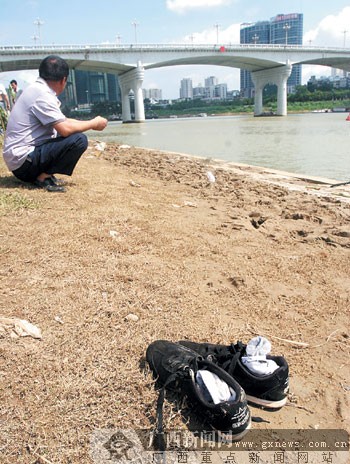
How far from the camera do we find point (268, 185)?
15.7 feet

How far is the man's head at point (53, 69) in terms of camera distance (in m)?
2.97

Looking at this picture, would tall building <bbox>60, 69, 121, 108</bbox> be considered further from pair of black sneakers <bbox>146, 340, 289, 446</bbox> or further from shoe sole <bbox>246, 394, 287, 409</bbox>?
shoe sole <bbox>246, 394, 287, 409</bbox>

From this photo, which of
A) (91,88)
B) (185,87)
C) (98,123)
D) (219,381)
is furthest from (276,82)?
(185,87)

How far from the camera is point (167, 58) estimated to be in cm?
3878

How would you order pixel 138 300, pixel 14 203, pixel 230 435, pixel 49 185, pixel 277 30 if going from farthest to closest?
1. pixel 277 30
2. pixel 49 185
3. pixel 14 203
4. pixel 138 300
5. pixel 230 435

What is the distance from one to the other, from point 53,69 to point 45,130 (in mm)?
493

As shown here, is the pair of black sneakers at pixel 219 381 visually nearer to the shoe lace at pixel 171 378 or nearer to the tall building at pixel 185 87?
the shoe lace at pixel 171 378

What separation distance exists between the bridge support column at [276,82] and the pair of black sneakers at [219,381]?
47627mm

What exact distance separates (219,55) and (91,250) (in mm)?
42014

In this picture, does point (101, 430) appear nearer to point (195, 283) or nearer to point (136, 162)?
point (195, 283)

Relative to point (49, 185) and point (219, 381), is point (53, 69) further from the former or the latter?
point (219, 381)

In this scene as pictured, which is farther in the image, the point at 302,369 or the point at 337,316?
the point at 337,316

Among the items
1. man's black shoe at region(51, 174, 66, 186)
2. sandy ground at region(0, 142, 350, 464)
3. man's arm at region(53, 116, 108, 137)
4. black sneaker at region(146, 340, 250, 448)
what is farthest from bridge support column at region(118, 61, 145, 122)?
black sneaker at region(146, 340, 250, 448)

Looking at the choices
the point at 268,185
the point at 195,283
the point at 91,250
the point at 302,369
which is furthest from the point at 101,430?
the point at 268,185
